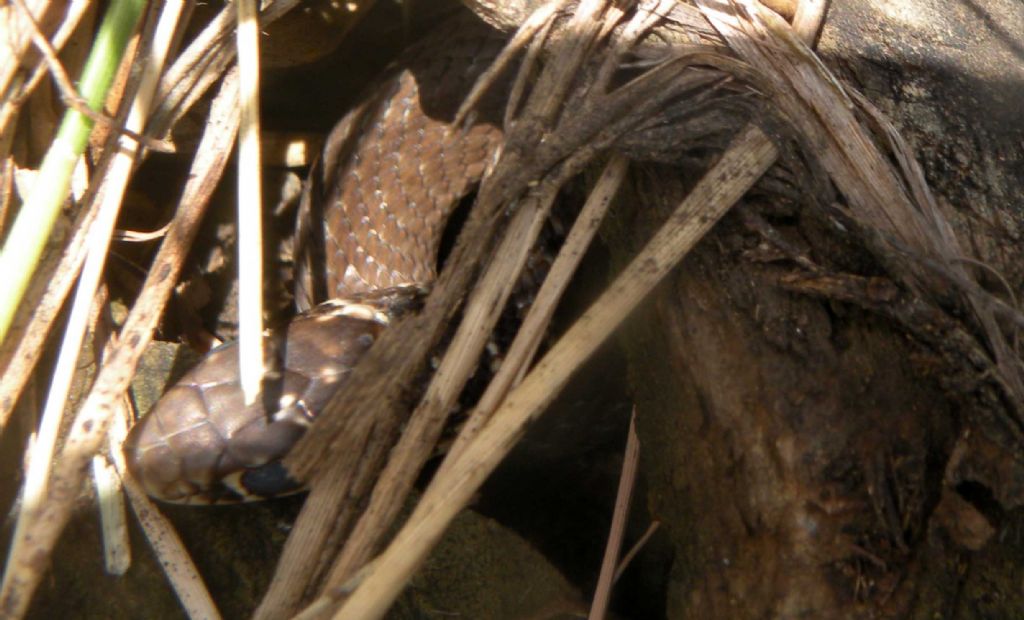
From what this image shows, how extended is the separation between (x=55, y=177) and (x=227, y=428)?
0.59 m

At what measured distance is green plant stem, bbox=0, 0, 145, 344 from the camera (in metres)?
1.48

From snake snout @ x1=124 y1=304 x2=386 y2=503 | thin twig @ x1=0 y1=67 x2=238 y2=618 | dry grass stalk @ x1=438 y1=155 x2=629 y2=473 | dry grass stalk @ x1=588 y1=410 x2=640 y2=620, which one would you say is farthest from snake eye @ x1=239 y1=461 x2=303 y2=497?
dry grass stalk @ x1=588 y1=410 x2=640 y2=620

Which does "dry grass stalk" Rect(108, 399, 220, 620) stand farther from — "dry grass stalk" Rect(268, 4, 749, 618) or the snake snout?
"dry grass stalk" Rect(268, 4, 749, 618)

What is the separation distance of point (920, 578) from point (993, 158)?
2.24 ft

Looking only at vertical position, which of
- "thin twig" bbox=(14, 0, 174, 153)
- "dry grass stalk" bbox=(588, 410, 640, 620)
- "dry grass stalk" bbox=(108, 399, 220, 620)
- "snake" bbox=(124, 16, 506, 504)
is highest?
"thin twig" bbox=(14, 0, 174, 153)

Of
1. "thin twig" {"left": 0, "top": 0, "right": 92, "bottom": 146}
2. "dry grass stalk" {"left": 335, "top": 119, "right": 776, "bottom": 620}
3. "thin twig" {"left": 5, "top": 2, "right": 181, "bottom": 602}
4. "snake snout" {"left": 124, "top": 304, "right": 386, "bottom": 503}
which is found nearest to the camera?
"dry grass stalk" {"left": 335, "top": 119, "right": 776, "bottom": 620}

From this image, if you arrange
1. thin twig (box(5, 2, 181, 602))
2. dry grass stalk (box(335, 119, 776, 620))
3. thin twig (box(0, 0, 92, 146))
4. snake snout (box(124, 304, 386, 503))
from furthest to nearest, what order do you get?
snake snout (box(124, 304, 386, 503)), thin twig (box(0, 0, 92, 146)), thin twig (box(5, 2, 181, 602)), dry grass stalk (box(335, 119, 776, 620))

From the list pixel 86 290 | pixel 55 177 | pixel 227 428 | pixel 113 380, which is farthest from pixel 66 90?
pixel 227 428

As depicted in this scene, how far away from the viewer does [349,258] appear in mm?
2512

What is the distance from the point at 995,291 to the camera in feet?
4.40

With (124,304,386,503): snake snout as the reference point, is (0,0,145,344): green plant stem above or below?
above

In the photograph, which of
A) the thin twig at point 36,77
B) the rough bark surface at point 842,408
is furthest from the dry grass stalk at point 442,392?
the thin twig at point 36,77

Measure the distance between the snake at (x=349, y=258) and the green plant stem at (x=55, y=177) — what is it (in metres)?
0.45

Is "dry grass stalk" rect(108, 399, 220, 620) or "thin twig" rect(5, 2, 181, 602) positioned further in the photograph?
"dry grass stalk" rect(108, 399, 220, 620)
